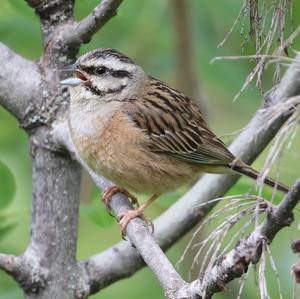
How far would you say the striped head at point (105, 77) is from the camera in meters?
4.45

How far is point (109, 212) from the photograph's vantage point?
426 cm

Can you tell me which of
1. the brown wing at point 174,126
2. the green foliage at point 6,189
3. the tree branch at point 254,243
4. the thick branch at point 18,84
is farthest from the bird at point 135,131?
the tree branch at point 254,243

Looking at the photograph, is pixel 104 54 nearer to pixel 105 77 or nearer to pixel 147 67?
pixel 105 77

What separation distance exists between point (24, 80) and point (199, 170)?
4.18ft

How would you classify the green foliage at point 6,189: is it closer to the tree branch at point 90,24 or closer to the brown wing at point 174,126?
the tree branch at point 90,24

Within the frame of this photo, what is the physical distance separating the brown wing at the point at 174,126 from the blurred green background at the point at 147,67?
0.25 m

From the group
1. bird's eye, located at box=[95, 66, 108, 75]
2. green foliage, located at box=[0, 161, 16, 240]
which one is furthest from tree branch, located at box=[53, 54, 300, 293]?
bird's eye, located at box=[95, 66, 108, 75]

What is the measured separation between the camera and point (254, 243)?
2.23 metres

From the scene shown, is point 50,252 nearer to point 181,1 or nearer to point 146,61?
point 181,1

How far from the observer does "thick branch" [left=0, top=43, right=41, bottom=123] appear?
4.06 m

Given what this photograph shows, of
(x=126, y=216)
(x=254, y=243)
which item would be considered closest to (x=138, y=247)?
(x=126, y=216)

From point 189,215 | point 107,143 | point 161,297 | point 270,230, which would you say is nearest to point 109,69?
point 107,143

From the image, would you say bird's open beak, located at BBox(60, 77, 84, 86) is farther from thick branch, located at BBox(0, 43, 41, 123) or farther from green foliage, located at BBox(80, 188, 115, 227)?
green foliage, located at BBox(80, 188, 115, 227)

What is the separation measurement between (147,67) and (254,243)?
12.1 ft
